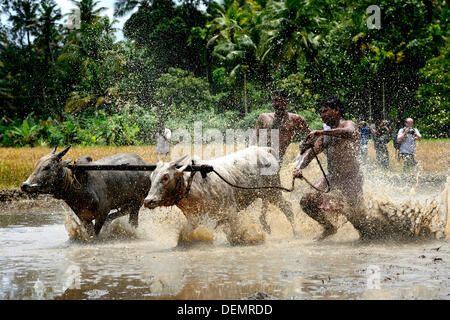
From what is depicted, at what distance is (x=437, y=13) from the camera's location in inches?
1304

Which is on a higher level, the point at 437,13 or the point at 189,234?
the point at 437,13

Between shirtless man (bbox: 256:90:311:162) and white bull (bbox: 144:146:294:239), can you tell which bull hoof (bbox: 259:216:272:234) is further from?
shirtless man (bbox: 256:90:311:162)

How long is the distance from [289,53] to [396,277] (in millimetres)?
30228

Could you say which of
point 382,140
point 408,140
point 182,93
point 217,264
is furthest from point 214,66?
point 217,264

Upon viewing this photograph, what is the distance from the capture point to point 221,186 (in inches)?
295

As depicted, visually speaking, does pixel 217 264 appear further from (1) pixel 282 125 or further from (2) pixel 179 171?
(1) pixel 282 125

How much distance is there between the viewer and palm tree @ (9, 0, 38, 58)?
163 ft

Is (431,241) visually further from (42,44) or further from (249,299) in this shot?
(42,44)

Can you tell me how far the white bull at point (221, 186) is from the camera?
22.2 ft

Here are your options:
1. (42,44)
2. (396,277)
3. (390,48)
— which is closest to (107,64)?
(42,44)

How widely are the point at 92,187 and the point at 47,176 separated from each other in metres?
0.70
